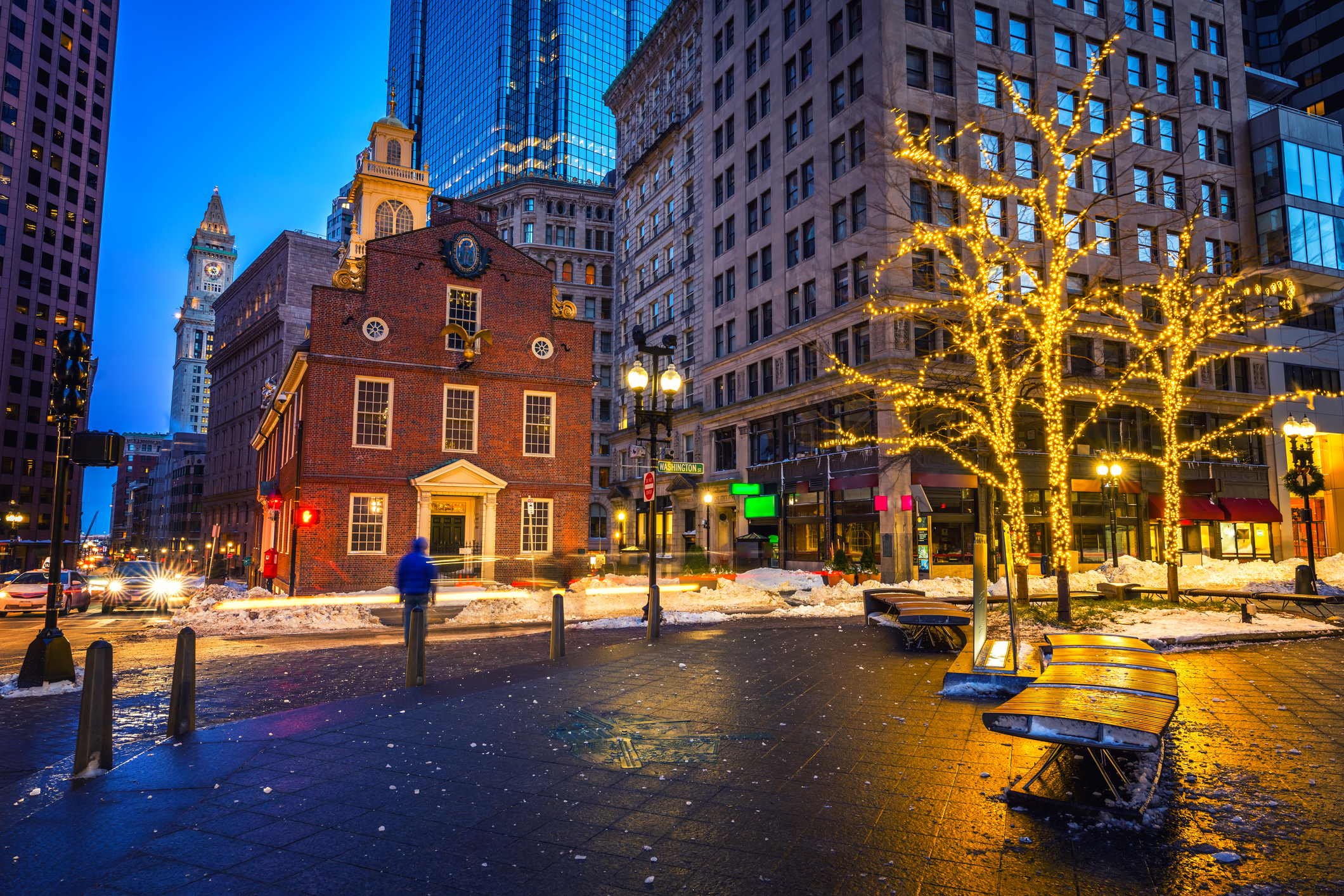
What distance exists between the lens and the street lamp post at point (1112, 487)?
27.6m

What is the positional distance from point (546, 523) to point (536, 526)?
44cm

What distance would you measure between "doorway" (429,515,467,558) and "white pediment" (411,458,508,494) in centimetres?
136

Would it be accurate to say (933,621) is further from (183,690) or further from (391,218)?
(391,218)

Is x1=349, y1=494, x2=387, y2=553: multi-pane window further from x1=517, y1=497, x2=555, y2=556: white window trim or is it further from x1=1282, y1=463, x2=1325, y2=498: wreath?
x1=1282, y1=463, x2=1325, y2=498: wreath

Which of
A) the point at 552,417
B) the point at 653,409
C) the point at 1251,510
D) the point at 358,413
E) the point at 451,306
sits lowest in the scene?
the point at 1251,510

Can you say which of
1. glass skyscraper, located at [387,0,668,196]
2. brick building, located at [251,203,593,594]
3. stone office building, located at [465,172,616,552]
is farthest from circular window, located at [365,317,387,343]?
glass skyscraper, located at [387,0,668,196]

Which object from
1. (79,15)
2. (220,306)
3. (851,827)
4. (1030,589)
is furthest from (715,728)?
(79,15)

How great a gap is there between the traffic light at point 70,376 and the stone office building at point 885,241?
75.0 ft

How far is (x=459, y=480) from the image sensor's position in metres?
30.1

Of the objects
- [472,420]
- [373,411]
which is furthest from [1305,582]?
[373,411]

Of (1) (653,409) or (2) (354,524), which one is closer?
(1) (653,409)

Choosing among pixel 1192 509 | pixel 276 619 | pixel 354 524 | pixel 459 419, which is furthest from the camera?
pixel 1192 509

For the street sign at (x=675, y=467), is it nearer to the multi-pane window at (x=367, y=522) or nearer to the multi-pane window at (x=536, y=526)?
the multi-pane window at (x=536, y=526)

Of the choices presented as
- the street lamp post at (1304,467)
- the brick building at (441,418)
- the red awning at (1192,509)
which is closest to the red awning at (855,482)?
the brick building at (441,418)
